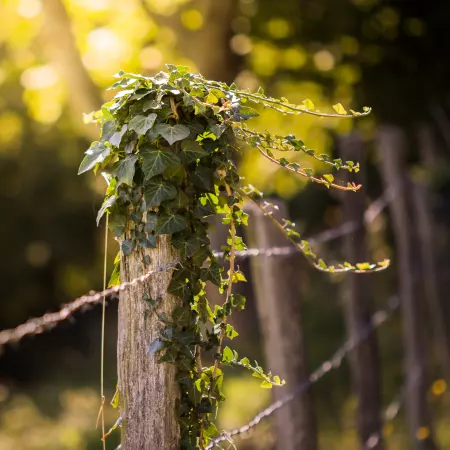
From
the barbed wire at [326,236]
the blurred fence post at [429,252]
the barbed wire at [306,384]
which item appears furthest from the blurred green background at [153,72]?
the barbed wire at [326,236]

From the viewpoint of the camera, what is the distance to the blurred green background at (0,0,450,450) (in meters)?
9.31

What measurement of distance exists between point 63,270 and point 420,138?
6.89m

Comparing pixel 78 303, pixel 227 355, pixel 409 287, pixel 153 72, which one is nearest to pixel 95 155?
pixel 78 303

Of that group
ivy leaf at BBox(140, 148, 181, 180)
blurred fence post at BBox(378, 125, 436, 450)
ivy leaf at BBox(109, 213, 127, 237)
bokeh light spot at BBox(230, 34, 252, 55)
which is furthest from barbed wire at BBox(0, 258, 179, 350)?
bokeh light spot at BBox(230, 34, 252, 55)

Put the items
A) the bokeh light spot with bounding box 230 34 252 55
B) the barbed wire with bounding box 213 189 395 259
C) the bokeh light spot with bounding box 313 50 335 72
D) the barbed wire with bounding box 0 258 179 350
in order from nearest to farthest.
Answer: the barbed wire with bounding box 0 258 179 350, the barbed wire with bounding box 213 189 395 259, the bokeh light spot with bounding box 230 34 252 55, the bokeh light spot with bounding box 313 50 335 72

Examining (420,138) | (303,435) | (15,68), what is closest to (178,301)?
(303,435)

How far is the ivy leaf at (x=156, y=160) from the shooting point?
6.03 ft

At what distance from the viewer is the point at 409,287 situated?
564 centimetres

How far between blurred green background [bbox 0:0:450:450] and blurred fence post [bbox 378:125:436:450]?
7.0 inches

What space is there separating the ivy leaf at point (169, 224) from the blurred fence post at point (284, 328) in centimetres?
147

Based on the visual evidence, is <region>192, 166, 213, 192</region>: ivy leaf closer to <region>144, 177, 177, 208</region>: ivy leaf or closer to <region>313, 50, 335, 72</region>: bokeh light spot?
<region>144, 177, 177, 208</region>: ivy leaf

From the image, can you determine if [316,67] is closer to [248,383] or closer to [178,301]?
[248,383]

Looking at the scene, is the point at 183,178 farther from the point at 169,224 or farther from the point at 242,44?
the point at 242,44

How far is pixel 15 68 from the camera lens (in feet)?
41.8
